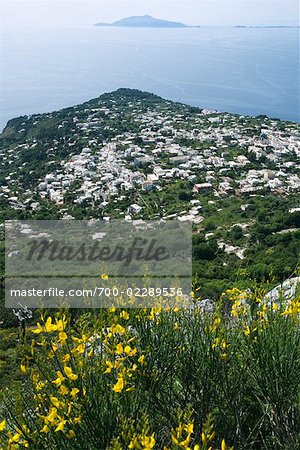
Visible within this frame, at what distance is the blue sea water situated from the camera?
83938mm

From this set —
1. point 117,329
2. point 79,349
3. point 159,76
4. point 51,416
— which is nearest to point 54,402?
point 51,416

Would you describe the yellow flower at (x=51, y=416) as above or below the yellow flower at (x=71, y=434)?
above

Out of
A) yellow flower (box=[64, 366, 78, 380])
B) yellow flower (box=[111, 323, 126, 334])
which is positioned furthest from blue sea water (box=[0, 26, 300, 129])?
yellow flower (box=[64, 366, 78, 380])

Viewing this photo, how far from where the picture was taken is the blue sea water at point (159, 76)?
83938mm

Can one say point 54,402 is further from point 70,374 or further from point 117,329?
point 117,329

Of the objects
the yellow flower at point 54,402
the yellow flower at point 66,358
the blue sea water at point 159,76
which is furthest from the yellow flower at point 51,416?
the blue sea water at point 159,76

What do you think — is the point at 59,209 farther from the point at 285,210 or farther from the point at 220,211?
the point at 285,210

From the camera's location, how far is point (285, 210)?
2019cm

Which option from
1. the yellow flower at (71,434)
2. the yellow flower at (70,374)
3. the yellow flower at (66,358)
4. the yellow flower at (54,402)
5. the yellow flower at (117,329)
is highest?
the yellow flower at (117,329)

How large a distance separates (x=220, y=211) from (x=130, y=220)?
15.5ft

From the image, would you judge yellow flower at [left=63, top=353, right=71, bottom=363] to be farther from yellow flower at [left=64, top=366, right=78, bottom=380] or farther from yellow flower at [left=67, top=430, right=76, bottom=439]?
yellow flower at [left=67, top=430, right=76, bottom=439]

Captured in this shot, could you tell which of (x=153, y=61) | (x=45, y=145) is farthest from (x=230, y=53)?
(x=45, y=145)

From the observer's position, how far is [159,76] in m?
112

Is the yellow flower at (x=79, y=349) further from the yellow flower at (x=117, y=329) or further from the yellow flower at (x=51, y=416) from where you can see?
the yellow flower at (x=51, y=416)
